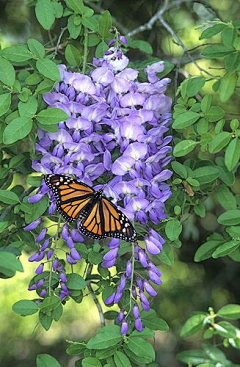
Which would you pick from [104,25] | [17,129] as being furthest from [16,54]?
[104,25]

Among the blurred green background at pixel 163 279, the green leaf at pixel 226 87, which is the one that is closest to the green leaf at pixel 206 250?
the green leaf at pixel 226 87

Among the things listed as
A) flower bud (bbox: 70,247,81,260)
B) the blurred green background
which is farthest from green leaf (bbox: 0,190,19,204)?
the blurred green background

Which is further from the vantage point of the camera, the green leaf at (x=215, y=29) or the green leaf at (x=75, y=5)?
the green leaf at (x=75, y=5)

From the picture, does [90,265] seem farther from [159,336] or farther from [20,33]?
[159,336]

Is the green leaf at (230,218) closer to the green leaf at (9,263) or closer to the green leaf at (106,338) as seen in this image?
the green leaf at (106,338)

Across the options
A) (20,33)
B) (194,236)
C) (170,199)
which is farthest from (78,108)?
(194,236)
